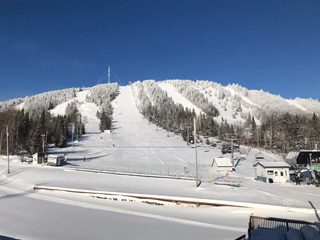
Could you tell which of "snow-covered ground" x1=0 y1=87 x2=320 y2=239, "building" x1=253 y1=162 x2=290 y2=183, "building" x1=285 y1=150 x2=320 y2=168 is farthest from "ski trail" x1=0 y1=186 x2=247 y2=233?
"building" x1=285 y1=150 x2=320 y2=168

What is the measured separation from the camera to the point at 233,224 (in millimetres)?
13648

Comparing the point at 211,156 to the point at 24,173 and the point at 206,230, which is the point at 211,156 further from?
the point at 206,230

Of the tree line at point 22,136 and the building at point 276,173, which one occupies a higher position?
the tree line at point 22,136

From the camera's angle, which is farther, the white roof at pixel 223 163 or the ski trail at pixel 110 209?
the white roof at pixel 223 163

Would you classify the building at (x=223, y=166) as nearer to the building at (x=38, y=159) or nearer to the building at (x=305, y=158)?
the building at (x=305, y=158)

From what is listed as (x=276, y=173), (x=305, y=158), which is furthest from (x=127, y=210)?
(x=305, y=158)

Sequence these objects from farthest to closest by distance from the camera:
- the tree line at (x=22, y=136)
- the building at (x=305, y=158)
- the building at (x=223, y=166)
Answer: the tree line at (x=22, y=136), the building at (x=223, y=166), the building at (x=305, y=158)

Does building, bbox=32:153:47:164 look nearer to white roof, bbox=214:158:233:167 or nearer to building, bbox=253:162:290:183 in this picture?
white roof, bbox=214:158:233:167

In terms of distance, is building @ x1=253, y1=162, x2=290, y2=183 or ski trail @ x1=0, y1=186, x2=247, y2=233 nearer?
ski trail @ x1=0, y1=186, x2=247, y2=233

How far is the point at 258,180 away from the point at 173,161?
840 inches

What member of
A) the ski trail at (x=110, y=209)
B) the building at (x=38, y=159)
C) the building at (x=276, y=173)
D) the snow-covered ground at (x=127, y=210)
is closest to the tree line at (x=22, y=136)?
the building at (x=38, y=159)

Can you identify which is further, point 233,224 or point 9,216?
point 9,216

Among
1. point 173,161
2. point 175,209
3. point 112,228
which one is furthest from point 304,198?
point 173,161

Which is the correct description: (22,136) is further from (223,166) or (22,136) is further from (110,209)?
(110,209)
